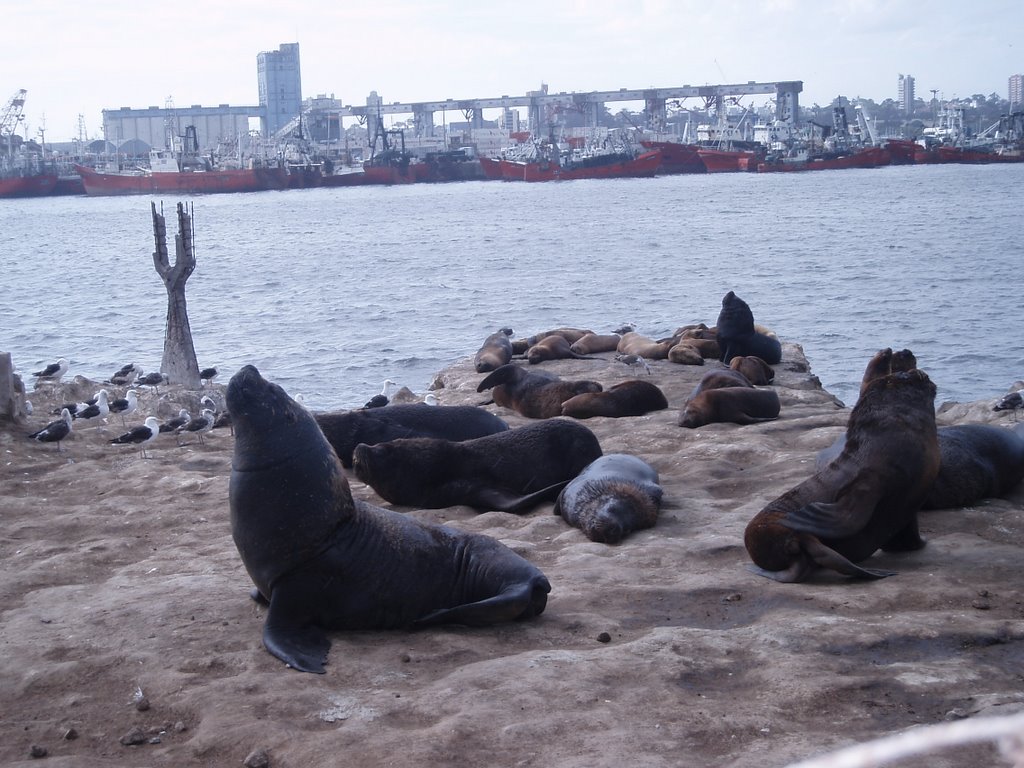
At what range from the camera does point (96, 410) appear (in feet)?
35.0

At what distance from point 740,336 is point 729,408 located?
3782 mm

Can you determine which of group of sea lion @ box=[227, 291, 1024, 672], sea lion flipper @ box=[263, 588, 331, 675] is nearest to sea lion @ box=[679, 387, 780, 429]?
group of sea lion @ box=[227, 291, 1024, 672]

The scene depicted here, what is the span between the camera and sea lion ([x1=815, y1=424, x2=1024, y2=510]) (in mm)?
6230

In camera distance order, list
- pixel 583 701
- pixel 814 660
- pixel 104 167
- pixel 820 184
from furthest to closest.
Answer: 1. pixel 104 167
2. pixel 820 184
3. pixel 814 660
4. pixel 583 701

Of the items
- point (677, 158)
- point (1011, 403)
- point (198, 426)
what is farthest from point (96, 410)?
point (677, 158)

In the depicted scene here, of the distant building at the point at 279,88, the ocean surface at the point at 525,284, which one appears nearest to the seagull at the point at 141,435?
the ocean surface at the point at 525,284

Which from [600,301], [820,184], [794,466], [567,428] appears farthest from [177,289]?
[820,184]

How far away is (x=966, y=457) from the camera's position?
6.35 m

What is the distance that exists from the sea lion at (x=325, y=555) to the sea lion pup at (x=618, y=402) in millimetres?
4851

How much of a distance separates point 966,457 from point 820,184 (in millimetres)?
80823

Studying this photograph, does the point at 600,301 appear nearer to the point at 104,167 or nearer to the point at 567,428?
the point at 567,428

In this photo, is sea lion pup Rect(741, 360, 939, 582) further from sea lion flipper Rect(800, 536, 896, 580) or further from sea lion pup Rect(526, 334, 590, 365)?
sea lion pup Rect(526, 334, 590, 365)

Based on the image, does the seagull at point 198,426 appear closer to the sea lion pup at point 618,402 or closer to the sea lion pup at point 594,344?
the sea lion pup at point 618,402

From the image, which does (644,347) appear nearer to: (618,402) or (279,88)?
(618,402)
